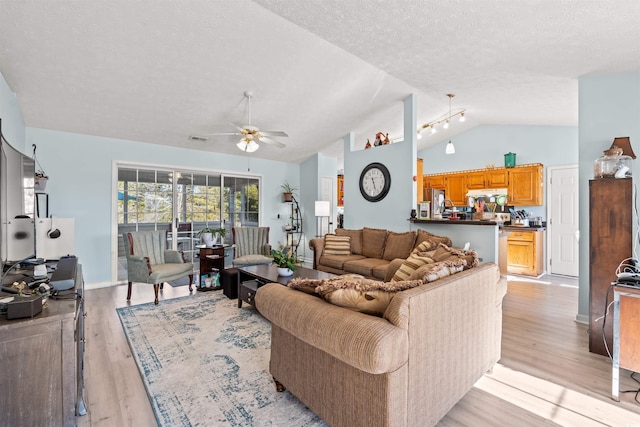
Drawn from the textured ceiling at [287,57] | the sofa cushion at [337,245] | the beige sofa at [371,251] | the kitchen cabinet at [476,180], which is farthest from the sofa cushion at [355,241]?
the kitchen cabinet at [476,180]

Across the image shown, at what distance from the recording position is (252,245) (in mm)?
5449

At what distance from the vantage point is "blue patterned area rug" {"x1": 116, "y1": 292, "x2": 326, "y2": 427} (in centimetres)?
180

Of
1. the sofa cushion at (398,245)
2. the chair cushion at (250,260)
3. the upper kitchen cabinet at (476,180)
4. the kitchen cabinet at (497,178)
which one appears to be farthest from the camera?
the upper kitchen cabinet at (476,180)

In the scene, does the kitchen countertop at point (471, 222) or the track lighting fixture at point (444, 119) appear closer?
the kitchen countertop at point (471, 222)

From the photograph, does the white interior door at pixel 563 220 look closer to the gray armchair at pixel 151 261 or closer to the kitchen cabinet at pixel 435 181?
the kitchen cabinet at pixel 435 181

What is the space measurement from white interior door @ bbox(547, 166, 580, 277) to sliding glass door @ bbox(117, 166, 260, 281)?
5837 millimetres

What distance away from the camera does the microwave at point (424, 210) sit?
4.77 m

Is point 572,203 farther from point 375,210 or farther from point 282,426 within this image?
point 282,426

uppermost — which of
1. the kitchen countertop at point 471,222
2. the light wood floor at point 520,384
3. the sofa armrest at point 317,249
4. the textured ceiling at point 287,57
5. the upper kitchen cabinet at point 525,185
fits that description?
the textured ceiling at point 287,57

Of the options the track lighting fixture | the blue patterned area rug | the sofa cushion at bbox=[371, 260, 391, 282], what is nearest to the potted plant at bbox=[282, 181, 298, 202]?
the track lighting fixture

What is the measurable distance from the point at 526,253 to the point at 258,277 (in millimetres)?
4984

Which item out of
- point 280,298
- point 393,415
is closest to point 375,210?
point 280,298

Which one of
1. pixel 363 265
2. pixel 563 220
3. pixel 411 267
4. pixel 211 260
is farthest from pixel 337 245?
pixel 563 220

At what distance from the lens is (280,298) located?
5.78 ft
